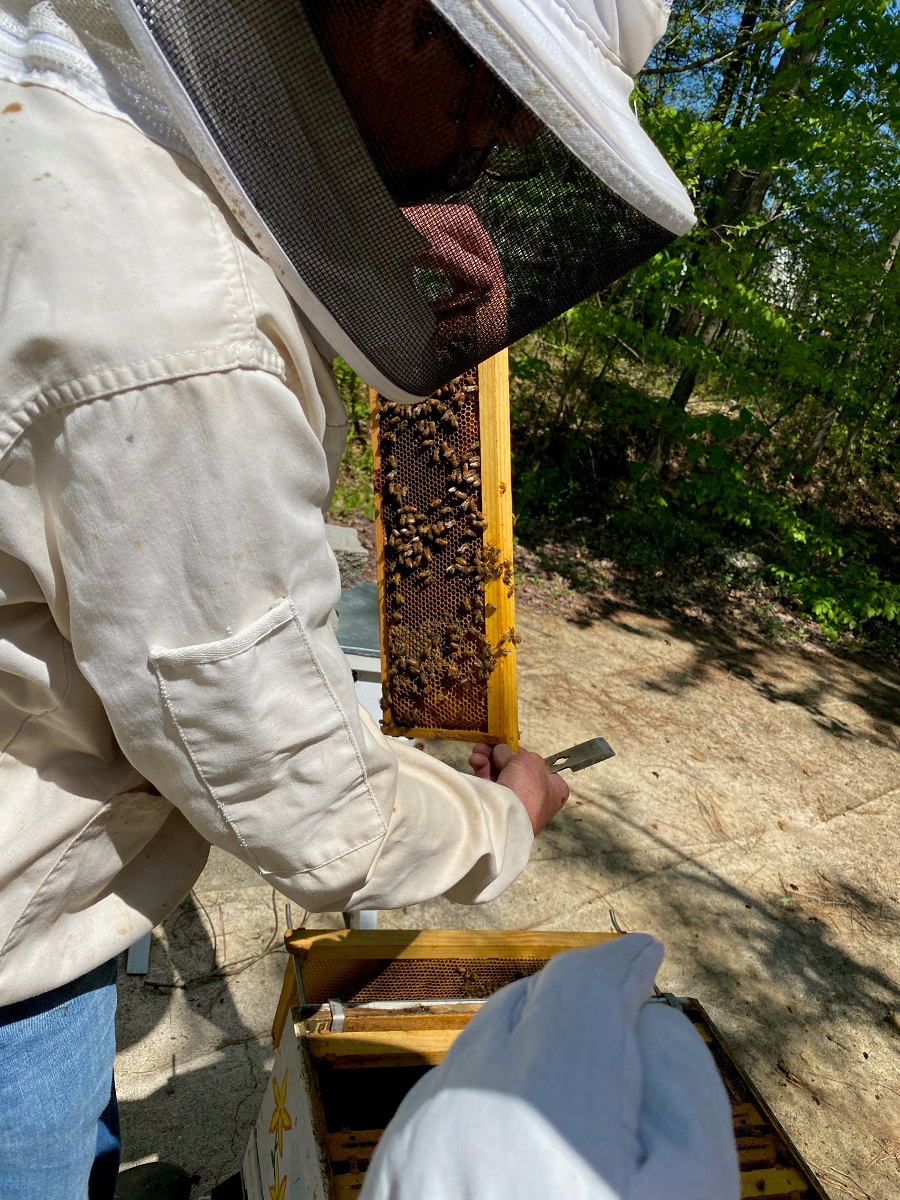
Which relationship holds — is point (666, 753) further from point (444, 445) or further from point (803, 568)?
point (803, 568)

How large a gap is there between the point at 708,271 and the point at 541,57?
7.01 metres

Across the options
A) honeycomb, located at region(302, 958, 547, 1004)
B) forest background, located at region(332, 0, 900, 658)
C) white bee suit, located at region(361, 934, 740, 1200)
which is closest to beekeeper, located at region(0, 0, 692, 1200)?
white bee suit, located at region(361, 934, 740, 1200)

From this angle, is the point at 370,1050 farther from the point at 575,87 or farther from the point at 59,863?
the point at 575,87

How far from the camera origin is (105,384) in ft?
2.69

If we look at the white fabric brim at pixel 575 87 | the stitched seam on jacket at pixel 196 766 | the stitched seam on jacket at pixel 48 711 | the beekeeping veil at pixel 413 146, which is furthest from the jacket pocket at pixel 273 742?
the white fabric brim at pixel 575 87

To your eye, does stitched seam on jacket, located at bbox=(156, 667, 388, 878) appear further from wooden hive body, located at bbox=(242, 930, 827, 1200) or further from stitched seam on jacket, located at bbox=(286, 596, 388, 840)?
wooden hive body, located at bbox=(242, 930, 827, 1200)

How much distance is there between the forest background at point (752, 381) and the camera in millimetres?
6523

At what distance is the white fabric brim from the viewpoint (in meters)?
0.85

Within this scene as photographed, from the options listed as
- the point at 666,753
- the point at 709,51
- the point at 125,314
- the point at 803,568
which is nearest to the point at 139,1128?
the point at 125,314

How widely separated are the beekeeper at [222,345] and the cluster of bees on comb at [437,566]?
1104 millimetres

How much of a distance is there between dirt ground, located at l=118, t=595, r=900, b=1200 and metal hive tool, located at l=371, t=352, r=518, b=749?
144cm

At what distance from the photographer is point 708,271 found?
718 cm

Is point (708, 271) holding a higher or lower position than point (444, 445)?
higher

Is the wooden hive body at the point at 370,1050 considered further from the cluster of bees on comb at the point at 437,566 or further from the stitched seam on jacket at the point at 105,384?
the stitched seam on jacket at the point at 105,384
